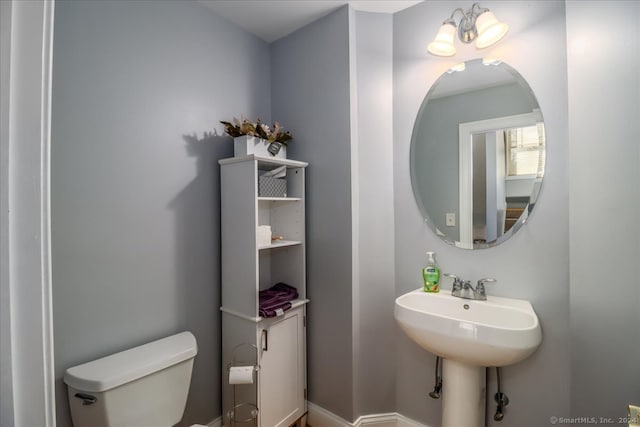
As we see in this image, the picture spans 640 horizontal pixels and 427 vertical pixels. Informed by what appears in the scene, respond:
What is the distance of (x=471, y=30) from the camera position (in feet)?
4.87

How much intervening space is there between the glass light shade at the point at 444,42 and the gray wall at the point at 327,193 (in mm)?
477

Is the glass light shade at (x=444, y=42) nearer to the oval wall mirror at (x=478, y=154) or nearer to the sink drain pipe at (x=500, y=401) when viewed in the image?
the oval wall mirror at (x=478, y=154)

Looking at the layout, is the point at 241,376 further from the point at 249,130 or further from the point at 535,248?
the point at 535,248

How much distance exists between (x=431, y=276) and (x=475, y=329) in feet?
1.43

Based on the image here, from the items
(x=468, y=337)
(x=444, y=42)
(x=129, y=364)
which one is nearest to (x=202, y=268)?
(x=129, y=364)

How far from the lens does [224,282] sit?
176 centimetres

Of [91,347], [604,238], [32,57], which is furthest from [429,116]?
[91,347]

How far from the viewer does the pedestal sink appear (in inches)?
46.3

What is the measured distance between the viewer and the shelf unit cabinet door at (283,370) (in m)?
1.60

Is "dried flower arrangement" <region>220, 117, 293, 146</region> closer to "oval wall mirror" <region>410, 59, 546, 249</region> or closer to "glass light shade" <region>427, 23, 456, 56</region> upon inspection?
"oval wall mirror" <region>410, 59, 546, 249</region>

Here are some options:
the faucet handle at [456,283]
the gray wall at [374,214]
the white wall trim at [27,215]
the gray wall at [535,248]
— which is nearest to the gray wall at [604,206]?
the gray wall at [535,248]

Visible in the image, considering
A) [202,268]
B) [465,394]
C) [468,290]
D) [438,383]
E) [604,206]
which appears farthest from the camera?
[202,268]

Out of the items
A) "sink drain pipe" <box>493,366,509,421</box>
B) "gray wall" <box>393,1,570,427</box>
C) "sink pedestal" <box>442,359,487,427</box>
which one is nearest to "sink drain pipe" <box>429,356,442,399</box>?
"gray wall" <box>393,1,570,427</box>

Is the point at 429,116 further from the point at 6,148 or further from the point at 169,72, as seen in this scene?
the point at 6,148
